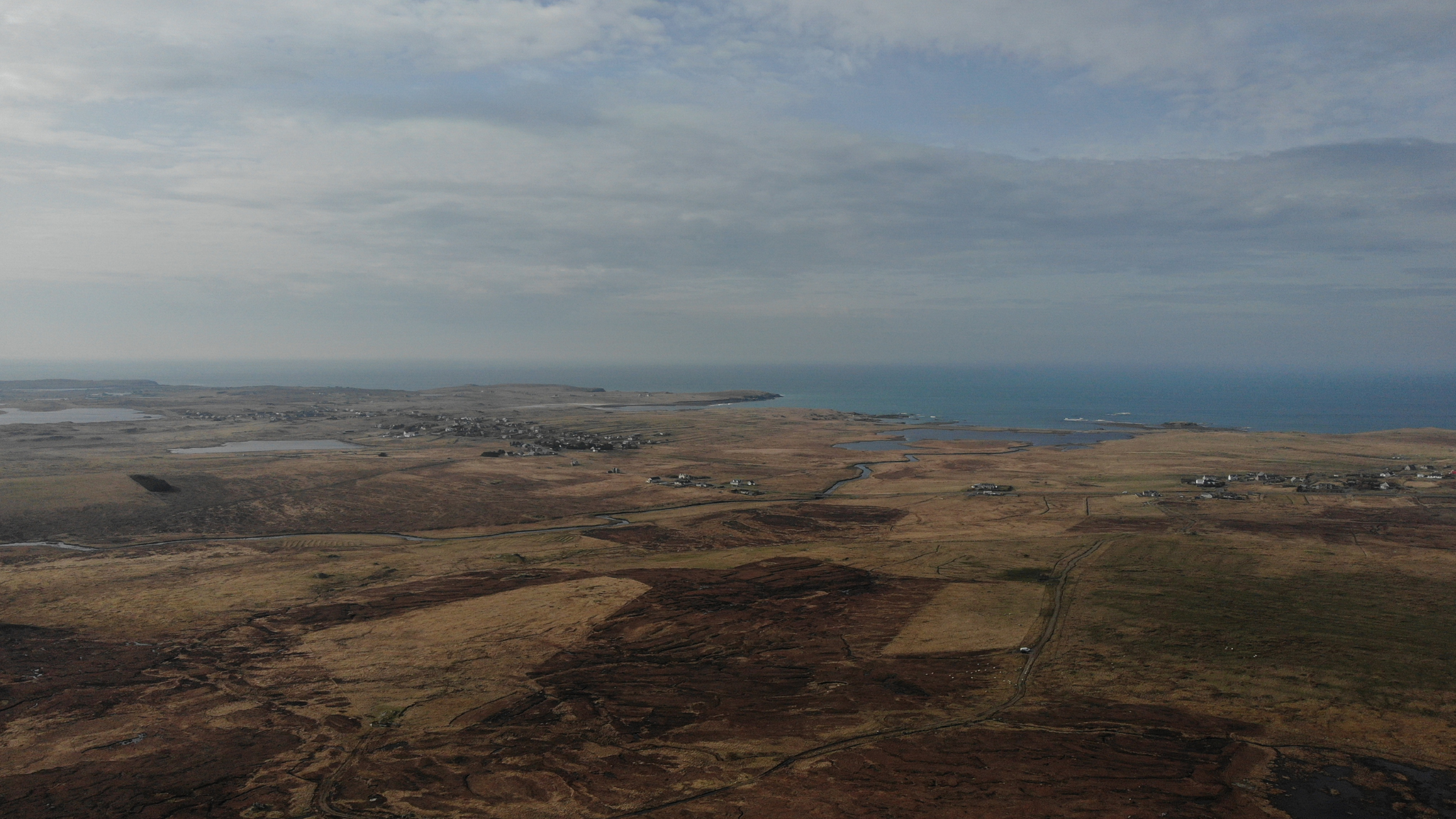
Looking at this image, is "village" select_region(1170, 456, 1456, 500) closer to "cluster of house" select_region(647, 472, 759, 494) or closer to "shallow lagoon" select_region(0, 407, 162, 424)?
"cluster of house" select_region(647, 472, 759, 494)

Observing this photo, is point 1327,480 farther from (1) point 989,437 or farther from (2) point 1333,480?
(1) point 989,437

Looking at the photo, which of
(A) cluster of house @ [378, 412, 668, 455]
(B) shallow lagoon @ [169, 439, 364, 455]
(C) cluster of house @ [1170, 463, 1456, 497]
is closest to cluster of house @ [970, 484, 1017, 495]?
(C) cluster of house @ [1170, 463, 1456, 497]

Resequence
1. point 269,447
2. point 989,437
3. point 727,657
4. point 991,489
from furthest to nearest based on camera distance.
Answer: point 989,437, point 269,447, point 991,489, point 727,657

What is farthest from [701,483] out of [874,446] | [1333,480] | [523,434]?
[1333,480]

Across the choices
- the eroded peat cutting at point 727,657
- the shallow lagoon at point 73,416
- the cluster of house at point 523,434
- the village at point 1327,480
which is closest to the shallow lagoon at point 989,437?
the cluster of house at point 523,434

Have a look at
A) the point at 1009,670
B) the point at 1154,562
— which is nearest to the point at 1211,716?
the point at 1009,670
